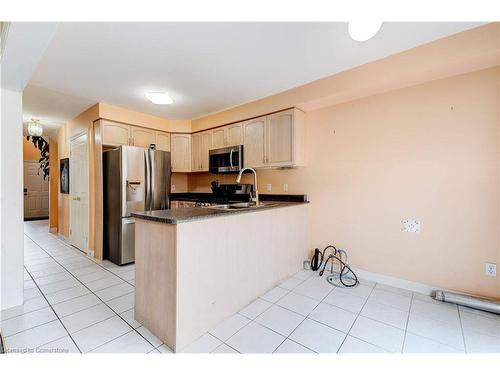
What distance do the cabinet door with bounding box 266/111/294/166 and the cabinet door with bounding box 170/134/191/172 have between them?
6.16ft

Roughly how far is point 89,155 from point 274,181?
118 inches

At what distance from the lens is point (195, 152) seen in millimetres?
4305

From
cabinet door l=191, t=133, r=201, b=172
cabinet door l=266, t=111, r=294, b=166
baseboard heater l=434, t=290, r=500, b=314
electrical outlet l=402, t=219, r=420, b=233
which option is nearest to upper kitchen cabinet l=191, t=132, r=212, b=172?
cabinet door l=191, t=133, r=201, b=172

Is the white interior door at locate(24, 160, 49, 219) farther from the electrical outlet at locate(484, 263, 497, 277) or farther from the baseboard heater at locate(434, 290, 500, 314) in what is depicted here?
the electrical outlet at locate(484, 263, 497, 277)

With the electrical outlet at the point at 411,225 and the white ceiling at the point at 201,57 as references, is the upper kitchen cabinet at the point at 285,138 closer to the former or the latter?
the white ceiling at the point at 201,57

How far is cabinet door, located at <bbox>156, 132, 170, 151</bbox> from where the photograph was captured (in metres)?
4.09

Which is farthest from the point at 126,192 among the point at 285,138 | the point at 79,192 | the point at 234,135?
the point at 285,138

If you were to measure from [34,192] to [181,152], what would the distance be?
6633 millimetres

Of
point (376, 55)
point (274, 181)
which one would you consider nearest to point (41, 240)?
point (274, 181)

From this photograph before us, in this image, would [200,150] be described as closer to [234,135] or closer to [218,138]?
[218,138]

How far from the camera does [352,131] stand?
2.78m

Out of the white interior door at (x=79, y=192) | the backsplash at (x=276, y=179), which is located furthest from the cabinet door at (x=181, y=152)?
the white interior door at (x=79, y=192)

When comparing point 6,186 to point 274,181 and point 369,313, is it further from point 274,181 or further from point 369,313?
point 369,313

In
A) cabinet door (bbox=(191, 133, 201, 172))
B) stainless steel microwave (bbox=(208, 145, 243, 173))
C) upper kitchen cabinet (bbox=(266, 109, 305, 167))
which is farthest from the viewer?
cabinet door (bbox=(191, 133, 201, 172))
